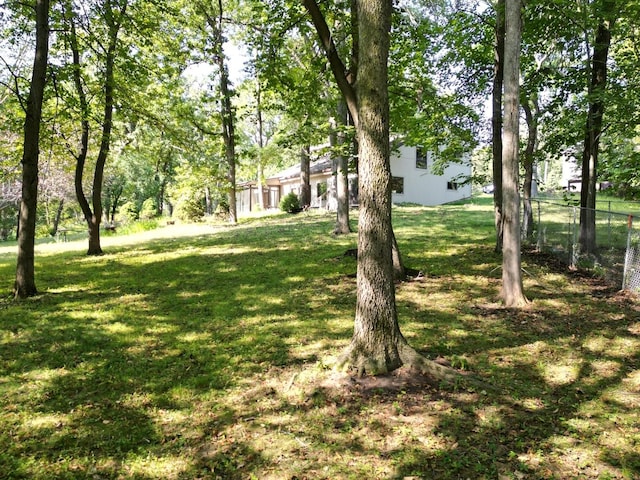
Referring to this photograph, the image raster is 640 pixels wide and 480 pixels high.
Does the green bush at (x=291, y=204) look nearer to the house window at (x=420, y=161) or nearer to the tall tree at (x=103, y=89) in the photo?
the house window at (x=420, y=161)

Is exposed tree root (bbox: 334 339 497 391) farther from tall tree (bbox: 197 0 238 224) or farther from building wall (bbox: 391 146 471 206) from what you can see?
building wall (bbox: 391 146 471 206)

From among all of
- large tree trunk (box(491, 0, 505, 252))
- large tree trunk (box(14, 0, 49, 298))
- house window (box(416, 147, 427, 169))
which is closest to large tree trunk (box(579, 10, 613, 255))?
large tree trunk (box(491, 0, 505, 252))

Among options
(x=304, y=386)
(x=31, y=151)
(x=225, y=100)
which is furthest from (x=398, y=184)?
(x=304, y=386)

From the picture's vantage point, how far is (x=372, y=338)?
4250mm

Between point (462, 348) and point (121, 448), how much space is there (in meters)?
3.80

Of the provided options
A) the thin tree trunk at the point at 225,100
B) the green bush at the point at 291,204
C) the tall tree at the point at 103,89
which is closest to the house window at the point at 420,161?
the green bush at the point at 291,204

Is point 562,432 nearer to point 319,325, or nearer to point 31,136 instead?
point 319,325

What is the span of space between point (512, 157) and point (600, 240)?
4.26 metres

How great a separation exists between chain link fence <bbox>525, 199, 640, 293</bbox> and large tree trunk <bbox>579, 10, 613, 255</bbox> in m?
0.16

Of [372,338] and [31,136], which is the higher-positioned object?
[31,136]

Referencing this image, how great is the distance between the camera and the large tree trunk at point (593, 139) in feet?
29.6

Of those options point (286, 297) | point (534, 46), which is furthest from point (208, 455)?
point (534, 46)

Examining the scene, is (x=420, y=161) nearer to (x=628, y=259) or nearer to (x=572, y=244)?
(x=572, y=244)

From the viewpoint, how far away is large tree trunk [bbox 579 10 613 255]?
9022 mm
